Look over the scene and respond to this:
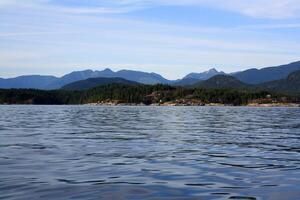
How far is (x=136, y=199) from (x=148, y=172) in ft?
17.8

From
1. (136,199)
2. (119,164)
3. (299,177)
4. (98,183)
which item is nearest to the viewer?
(136,199)

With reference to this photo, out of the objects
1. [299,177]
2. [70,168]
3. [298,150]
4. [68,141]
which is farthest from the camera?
[68,141]

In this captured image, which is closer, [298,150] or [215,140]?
[298,150]

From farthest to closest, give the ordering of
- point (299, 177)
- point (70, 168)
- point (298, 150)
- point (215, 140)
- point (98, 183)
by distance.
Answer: point (215, 140) < point (298, 150) < point (70, 168) < point (299, 177) < point (98, 183)

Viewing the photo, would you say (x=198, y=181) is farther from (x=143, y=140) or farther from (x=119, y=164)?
(x=143, y=140)

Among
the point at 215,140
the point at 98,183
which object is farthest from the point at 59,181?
the point at 215,140

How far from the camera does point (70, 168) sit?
75.6 feet

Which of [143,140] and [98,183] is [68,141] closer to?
[143,140]

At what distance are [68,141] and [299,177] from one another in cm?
1977

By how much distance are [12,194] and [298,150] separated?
20689mm

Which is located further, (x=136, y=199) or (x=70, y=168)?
(x=70, y=168)

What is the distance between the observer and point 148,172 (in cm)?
2223

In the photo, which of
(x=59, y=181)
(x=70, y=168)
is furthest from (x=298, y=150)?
(x=59, y=181)

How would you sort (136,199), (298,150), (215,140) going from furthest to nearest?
(215,140)
(298,150)
(136,199)
